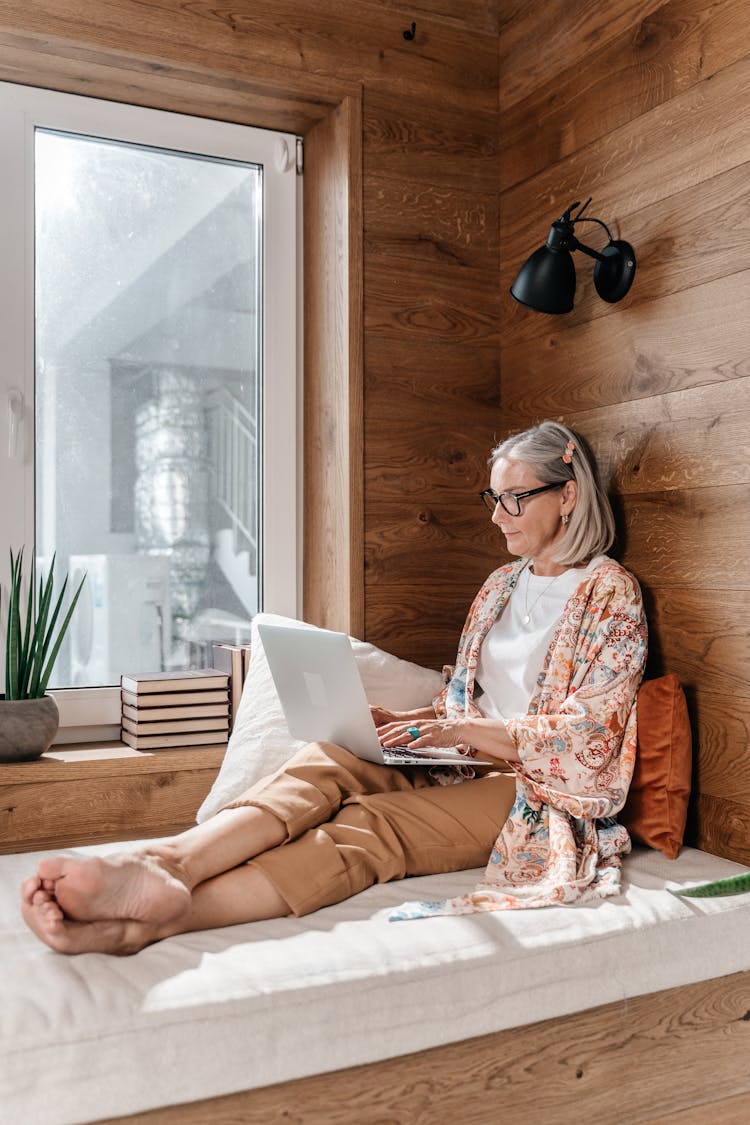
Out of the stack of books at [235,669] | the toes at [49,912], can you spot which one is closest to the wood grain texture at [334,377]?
the stack of books at [235,669]

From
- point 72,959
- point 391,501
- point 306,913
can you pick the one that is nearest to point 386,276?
point 391,501

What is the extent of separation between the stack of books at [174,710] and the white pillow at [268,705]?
6.4 inches

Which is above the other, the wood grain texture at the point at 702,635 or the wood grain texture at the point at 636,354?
the wood grain texture at the point at 636,354

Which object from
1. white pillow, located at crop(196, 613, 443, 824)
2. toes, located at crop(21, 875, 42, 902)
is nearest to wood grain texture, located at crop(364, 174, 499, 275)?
white pillow, located at crop(196, 613, 443, 824)

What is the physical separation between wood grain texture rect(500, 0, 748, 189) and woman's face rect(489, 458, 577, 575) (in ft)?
2.67

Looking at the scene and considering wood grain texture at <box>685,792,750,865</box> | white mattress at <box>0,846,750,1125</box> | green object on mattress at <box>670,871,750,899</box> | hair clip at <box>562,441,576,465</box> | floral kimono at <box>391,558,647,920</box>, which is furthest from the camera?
hair clip at <box>562,441,576,465</box>

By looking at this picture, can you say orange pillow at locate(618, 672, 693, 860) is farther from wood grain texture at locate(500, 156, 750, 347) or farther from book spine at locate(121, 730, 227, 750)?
book spine at locate(121, 730, 227, 750)

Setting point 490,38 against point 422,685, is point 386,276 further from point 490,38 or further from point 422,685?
point 422,685

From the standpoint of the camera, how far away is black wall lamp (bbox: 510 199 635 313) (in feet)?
7.32

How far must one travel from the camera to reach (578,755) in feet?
6.19

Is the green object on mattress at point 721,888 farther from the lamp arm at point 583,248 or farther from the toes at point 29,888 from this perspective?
the lamp arm at point 583,248

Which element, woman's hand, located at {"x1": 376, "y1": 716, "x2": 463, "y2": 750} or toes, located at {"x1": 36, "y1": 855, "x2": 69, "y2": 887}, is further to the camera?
woman's hand, located at {"x1": 376, "y1": 716, "x2": 463, "y2": 750}

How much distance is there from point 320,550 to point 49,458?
0.71 m

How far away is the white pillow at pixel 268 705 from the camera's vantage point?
6.89 ft
